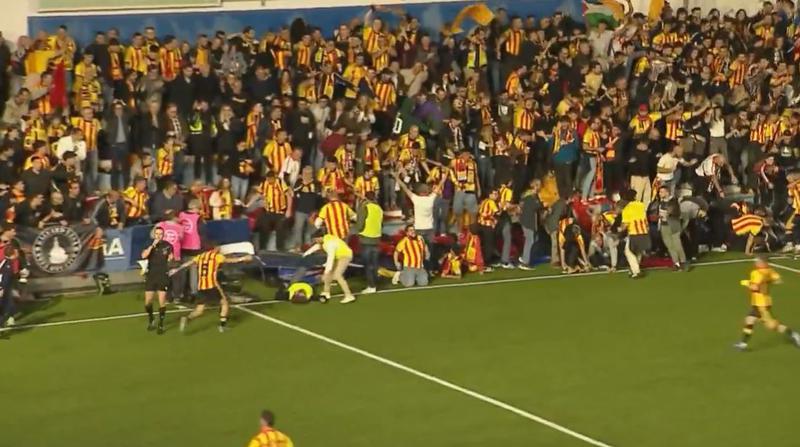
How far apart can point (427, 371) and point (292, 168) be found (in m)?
8.84

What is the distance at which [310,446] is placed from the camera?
2038 cm

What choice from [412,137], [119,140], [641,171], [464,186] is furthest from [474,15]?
[119,140]

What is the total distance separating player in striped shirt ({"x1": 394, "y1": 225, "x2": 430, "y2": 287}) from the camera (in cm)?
3069

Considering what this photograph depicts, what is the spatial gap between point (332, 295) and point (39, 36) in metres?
8.96

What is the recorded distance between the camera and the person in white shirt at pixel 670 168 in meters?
34.6

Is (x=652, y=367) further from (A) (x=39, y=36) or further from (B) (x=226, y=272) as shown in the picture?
(A) (x=39, y=36)

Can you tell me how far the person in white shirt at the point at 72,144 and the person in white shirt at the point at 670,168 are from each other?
12647 millimetres

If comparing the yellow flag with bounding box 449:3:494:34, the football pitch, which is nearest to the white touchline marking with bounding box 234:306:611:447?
the football pitch

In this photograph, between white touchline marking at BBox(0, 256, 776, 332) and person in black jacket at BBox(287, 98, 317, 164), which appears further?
person in black jacket at BBox(287, 98, 317, 164)

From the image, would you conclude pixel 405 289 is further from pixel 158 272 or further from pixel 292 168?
pixel 158 272

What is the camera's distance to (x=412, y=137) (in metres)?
33.3

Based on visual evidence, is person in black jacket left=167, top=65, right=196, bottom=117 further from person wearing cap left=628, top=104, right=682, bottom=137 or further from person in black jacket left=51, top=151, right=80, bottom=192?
person wearing cap left=628, top=104, right=682, bottom=137

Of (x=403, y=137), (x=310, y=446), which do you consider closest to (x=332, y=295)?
(x=403, y=137)

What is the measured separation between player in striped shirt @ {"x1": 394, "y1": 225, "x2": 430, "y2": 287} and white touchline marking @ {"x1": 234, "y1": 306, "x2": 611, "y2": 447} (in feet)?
12.3
